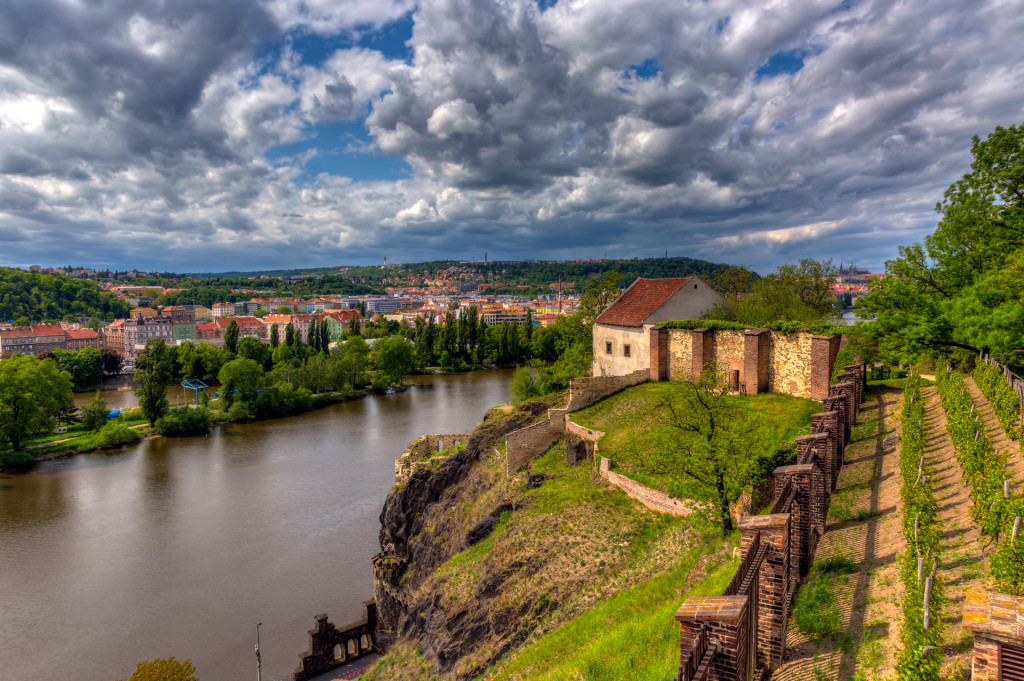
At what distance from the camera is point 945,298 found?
17875 mm

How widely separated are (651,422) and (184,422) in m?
47.2

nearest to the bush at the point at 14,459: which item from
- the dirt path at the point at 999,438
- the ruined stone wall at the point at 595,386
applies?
the ruined stone wall at the point at 595,386

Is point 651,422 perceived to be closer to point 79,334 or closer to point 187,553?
A: point 187,553

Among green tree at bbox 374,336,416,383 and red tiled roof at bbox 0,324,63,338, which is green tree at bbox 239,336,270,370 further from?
red tiled roof at bbox 0,324,63,338

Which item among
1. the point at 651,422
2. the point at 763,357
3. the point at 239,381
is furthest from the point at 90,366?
the point at 763,357

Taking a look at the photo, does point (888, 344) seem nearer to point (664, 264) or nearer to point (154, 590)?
point (154, 590)

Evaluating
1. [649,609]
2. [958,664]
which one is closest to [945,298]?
[649,609]

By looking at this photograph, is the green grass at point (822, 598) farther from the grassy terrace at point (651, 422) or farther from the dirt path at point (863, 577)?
the grassy terrace at point (651, 422)

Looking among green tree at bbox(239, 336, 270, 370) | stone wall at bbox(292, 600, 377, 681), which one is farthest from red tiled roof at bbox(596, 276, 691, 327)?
green tree at bbox(239, 336, 270, 370)

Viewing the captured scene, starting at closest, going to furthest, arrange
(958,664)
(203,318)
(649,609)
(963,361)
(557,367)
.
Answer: (958,664) < (649,609) < (963,361) < (557,367) < (203,318)

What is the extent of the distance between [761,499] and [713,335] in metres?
11.8

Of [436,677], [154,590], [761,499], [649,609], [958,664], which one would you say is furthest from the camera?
[154,590]

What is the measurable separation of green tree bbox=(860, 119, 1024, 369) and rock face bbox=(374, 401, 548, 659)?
47.2ft

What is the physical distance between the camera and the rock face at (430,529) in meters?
20.2
